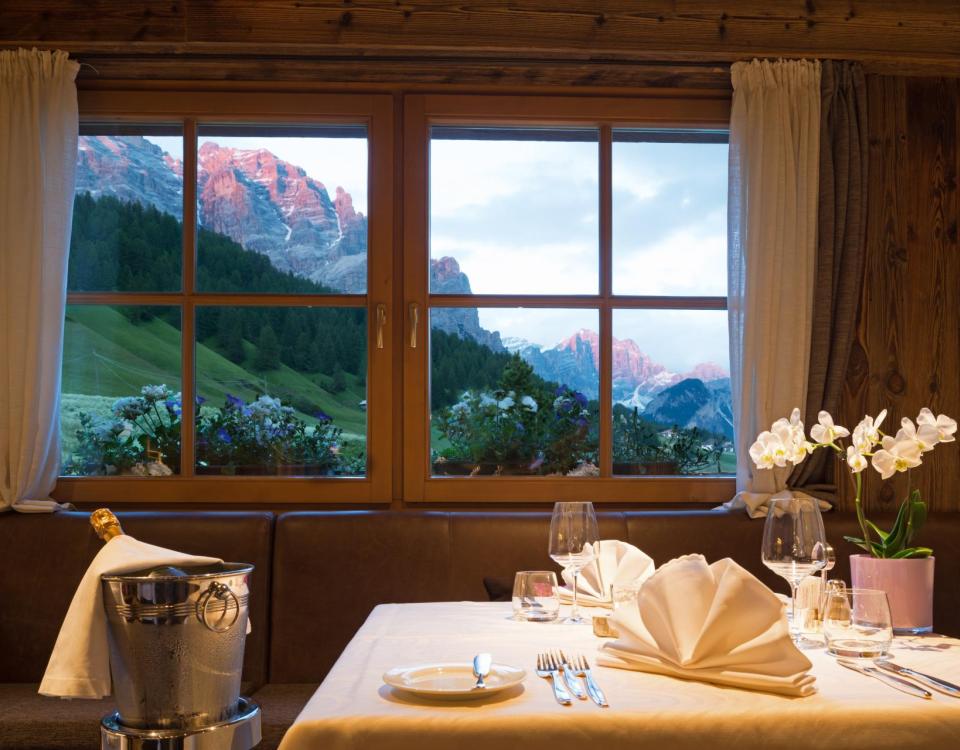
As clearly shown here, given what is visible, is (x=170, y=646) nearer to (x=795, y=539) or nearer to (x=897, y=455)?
(x=795, y=539)

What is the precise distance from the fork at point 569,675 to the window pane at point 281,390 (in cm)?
173

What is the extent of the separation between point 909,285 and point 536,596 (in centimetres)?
196

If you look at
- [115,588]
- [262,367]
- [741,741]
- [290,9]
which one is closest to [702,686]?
[741,741]

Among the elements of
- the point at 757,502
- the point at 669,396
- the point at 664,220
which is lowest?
the point at 757,502

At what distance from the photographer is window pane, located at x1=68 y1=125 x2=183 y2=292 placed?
3111 mm

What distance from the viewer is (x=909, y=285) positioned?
3086 mm

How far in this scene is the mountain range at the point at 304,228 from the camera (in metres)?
3.14

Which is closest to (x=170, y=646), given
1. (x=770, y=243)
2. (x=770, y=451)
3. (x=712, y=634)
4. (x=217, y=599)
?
(x=217, y=599)

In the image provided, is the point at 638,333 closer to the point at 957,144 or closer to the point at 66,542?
the point at 957,144

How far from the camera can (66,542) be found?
8.81 feet

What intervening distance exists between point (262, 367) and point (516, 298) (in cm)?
81

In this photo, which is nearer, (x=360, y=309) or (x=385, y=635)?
(x=385, y=635)

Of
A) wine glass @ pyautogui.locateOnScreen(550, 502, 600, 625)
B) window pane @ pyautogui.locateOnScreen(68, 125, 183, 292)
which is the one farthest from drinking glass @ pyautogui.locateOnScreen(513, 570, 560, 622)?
window pane @ pyautogui.locateOnScreen(68, 125, 183, 292)

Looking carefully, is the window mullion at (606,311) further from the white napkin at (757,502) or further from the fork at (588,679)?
the fork at (588,679)
